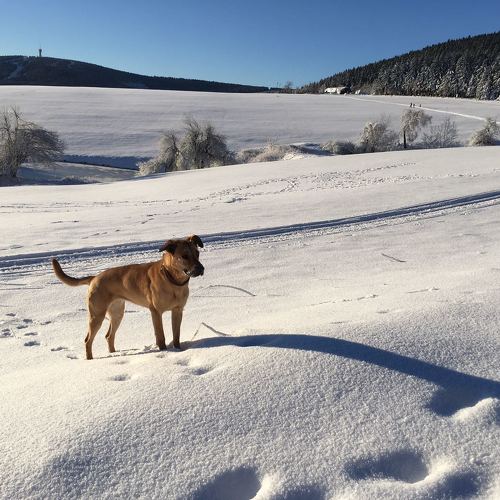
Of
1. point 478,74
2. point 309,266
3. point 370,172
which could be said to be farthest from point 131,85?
point 309,266

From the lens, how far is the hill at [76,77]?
14981cm

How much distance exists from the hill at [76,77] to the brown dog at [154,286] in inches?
6158

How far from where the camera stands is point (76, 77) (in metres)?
155

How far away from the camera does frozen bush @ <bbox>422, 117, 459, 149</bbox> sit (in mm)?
51494

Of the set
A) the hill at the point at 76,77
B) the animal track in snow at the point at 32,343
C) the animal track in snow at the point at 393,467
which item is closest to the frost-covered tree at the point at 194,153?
the animal track in snow at the point at 32,343

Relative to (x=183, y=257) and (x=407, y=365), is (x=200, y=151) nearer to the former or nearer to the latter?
(x=183, y=257)

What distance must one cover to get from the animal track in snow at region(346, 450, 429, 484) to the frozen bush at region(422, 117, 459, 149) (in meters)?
52.5

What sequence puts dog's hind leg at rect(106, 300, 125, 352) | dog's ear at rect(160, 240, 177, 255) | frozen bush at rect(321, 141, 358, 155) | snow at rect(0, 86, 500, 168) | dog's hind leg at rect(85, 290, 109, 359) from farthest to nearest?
snow at rect(0, 86, 500, 168) < frozen bush at rect(321, 141, 358, 155) < dog's hind leg at rect(106, 300, 125, 352) < dog's hind leg at rect(85, 290, 109, 359) < dog's ear at rect(160, 240, 177, 255)

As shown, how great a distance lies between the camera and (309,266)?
8.31 metres

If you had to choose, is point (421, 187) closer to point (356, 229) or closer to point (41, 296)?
point (356, 229)

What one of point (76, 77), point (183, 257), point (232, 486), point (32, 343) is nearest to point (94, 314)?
point (32, 343)

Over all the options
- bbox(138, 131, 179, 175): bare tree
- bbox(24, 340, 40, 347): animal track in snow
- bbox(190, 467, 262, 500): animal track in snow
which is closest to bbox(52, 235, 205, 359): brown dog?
bbox(24, 340, 40, 347): animal track in snow

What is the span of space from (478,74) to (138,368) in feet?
423

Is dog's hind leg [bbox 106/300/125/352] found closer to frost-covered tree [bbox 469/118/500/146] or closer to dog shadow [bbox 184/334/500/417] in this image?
dog shadow [bbox 184/334/500/417]
